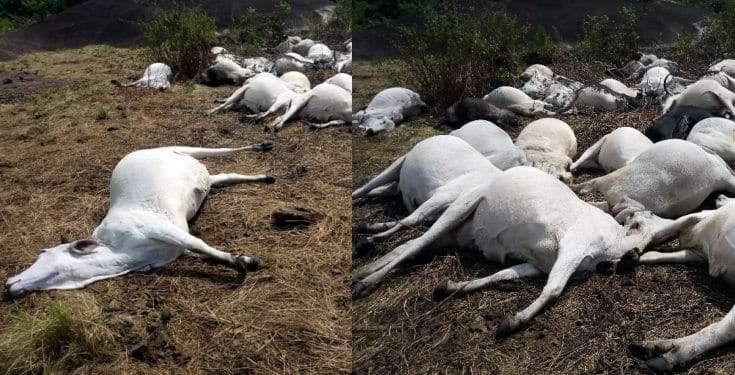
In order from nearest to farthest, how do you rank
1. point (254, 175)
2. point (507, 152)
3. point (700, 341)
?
1. point (700, 341)
2. point (507, 152)
3. point (254, 175)

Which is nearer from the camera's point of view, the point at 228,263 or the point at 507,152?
the point at 228,263

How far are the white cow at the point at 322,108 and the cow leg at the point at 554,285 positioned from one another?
4829 mm

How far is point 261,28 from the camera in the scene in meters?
14.4

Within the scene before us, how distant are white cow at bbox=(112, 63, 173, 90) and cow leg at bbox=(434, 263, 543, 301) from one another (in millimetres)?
7745

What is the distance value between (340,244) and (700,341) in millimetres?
2410

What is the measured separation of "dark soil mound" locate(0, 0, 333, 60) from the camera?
1576cm

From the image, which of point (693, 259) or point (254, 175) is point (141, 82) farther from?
point (693, 259)

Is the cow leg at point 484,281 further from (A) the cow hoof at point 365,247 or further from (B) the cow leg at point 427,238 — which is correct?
(A) the cow hoof at point 365,247

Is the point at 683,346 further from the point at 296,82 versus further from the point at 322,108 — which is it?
the point at 296,82

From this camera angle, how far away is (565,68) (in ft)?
33.4

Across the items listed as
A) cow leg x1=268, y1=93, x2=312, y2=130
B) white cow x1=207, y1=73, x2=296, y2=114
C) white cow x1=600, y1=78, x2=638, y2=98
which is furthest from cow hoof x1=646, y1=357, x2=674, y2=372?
white cow x1=207, y1=73, x2=296, y2=114

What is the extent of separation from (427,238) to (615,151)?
7.07 ft

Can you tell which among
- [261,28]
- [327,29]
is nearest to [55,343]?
[261,28]

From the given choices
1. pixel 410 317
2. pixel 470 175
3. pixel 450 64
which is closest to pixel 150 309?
pixel 410 317
